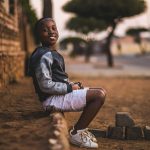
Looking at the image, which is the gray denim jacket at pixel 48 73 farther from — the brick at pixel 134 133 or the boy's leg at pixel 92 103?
the brick at pixel 134 133

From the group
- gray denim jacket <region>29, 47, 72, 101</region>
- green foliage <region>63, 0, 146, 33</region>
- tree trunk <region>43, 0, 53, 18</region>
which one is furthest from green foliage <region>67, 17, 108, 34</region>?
gray denim jacket <region>29, 47, 72, 101</region>

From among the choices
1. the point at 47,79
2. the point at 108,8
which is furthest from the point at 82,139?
the point at 108,8

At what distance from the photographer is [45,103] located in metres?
5.10

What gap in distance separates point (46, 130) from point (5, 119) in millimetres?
1006

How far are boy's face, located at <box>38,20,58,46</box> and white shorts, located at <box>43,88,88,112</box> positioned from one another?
0.64 meters

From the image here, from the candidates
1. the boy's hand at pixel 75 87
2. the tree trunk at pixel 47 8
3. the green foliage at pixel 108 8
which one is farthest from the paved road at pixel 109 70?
the boy's hand at pixel 75 87

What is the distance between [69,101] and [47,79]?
0.38m

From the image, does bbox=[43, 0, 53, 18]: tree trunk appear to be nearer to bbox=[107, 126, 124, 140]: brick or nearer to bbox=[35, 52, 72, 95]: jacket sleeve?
bbox=[107, 126, 124, 140]: brick

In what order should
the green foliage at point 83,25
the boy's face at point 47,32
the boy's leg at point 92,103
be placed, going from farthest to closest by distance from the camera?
the green foliage at point 83,25 < the boy's face at point 47,32 < the boy's leg at point 92,103

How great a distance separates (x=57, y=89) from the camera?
490cm

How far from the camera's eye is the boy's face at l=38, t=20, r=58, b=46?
5086 mm

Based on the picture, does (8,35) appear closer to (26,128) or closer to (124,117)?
(124,117)

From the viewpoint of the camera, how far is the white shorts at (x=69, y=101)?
16.4 ft

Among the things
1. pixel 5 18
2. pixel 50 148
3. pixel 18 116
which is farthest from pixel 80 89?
pixel 5 18
